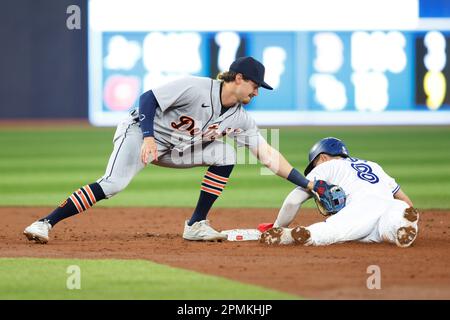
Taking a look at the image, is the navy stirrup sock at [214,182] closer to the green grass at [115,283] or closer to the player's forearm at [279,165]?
the player's forearm at [279,165]

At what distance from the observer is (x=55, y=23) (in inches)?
811

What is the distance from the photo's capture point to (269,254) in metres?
6.48

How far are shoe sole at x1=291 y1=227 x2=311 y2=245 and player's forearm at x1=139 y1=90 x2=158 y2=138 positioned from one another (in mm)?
1148

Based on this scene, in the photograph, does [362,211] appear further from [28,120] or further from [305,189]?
[28,120]

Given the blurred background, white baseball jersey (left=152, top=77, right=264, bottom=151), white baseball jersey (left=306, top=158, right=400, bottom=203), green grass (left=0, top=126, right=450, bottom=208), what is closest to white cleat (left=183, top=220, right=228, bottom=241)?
white baseball jersey (left=152, top=77, right=264, bottom=151)

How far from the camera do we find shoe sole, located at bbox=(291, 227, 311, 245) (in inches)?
259

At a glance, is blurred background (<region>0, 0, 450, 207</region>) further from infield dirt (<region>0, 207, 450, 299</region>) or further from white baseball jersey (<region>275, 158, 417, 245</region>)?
white baseball jersey (<region>275, 158, 417, 245</region>)

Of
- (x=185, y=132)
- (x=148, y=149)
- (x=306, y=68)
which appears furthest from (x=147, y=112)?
(x=306, y=68)

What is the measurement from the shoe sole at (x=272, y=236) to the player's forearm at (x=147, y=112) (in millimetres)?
1021

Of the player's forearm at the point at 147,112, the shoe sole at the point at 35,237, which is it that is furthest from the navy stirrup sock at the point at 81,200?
the player's forearm at the point at 147,112

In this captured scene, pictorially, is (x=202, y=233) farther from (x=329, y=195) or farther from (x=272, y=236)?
(x=329, y=195)

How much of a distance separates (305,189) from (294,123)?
44.0 ft

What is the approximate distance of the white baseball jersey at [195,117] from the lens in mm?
6845

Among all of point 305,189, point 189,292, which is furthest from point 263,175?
point 189,292
